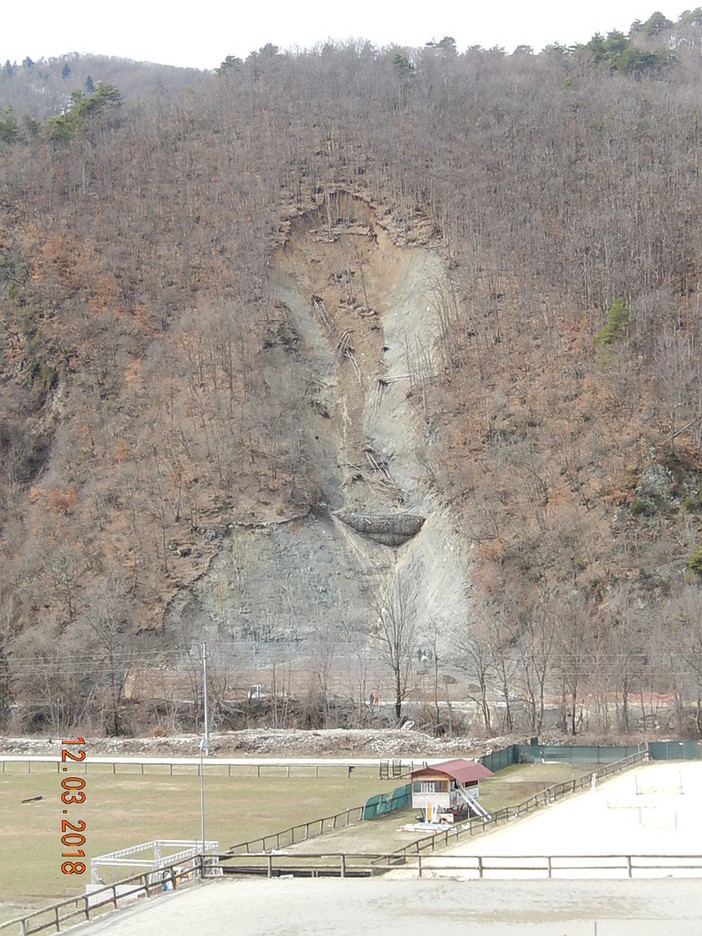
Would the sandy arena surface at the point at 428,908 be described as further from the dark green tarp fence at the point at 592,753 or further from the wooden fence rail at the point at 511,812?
the dark green tarp fence at the point at 592,753

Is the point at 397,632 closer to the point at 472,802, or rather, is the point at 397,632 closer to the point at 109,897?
the point at 472,802

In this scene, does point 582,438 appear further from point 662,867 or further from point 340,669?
point 662,867

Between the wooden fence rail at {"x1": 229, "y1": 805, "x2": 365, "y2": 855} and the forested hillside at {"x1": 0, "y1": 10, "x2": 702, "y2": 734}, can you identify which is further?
the forested hillside at {"x1": 0, "y1": 10, "x2": 702, "y2": 734}

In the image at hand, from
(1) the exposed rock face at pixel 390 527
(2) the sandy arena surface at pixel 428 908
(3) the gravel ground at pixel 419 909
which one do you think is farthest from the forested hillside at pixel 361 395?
(3) the gravel ground at pixel 419 909

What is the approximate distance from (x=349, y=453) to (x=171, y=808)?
52.7m

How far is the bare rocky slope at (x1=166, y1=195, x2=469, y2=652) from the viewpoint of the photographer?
7731 cm

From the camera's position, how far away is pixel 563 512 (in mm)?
76000

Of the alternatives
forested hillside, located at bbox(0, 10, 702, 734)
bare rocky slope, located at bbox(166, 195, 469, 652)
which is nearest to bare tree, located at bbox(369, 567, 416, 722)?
forested hillside, located at bbox(0, 10, 702, 734)

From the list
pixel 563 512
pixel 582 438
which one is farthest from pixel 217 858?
pixel 582 438

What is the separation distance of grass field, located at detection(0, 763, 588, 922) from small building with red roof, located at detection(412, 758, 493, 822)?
45.3 inches

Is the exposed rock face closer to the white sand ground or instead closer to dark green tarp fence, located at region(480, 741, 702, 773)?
dark green tarp fence, located at region(480, 741, 702, 773)

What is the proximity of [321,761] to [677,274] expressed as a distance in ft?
189

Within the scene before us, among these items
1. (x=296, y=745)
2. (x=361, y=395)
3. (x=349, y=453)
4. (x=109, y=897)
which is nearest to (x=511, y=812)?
(x=109, y=897)

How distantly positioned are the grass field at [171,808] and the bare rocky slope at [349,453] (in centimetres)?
2194
